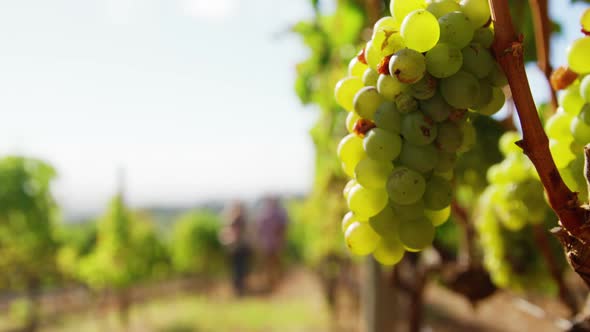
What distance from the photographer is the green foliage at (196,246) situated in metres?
10.1

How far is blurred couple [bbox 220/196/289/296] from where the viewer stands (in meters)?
9.40

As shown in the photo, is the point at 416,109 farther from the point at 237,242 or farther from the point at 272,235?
the point at 237,242

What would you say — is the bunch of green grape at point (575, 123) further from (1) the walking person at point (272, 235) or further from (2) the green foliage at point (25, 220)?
(1) the walking person at point (272, 235)

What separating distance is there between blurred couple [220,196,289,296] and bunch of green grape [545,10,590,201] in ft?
29.2

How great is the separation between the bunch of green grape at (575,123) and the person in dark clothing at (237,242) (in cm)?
902

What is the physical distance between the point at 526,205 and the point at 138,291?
32.1 ft

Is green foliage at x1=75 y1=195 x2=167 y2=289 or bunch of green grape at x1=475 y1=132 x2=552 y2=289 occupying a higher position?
bunch of green grape at x1=475 y1=132 x2=552 y2=289

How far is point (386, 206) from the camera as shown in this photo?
493mm

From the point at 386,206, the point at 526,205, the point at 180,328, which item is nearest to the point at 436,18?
the point at 386,206

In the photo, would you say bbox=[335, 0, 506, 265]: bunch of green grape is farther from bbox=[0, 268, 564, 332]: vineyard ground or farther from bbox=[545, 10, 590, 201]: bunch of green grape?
bbox=[0, 268, 564, 332]: vineyard ground

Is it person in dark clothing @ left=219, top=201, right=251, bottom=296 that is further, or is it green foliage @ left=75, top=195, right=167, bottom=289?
person in dark clothing @ left=219, top=201, right=251, bottom=296

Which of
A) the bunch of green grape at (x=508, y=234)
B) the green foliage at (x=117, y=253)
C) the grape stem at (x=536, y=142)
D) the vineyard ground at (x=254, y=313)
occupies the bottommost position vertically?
the vineyard ground at (x=254, y=313)

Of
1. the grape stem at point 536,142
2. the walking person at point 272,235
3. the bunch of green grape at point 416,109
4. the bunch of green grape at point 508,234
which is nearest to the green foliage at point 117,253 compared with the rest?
the walking person at point 272,235

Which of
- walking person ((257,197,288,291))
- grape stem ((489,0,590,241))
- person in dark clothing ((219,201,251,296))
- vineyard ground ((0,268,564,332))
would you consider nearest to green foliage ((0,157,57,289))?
vineyard ground ((0,268,564,332))
